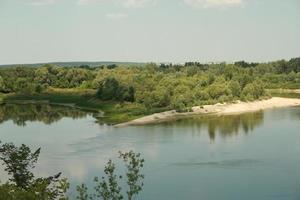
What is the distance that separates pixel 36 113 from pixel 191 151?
28.8 metres

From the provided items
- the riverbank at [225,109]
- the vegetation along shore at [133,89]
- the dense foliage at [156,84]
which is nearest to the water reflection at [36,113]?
the vegetation along shore at [133,89]

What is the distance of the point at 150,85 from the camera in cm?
6128

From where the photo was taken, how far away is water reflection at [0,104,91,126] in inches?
2110

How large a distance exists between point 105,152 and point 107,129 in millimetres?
10340

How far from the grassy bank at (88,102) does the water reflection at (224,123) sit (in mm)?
5615

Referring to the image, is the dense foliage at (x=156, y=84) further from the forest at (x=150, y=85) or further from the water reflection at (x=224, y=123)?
the water reflection at (x=224, y=123)

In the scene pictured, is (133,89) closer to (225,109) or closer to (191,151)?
(225,109)

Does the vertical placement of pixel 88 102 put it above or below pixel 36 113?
above

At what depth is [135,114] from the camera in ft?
168

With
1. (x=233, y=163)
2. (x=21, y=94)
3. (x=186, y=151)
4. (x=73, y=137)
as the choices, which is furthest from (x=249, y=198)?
(x=21, y=94)

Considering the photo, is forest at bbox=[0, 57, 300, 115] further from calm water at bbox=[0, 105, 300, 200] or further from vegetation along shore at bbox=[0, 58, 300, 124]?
calm water at bbox=[0, 105, 300, 200]

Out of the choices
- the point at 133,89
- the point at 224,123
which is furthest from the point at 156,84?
the point at 224,123

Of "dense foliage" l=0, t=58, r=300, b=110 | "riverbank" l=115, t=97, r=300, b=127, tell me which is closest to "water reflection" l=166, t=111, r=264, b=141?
"riverbank" l=115, t=97, r=300, b=127

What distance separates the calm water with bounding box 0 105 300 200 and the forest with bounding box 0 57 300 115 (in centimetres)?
706
